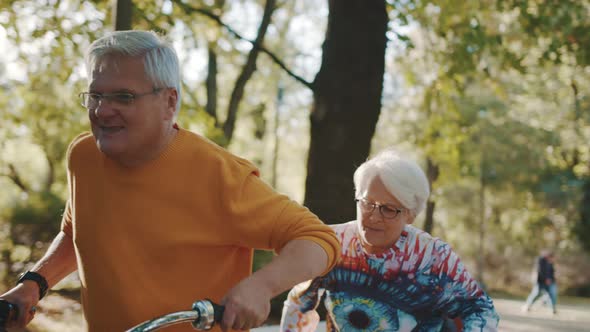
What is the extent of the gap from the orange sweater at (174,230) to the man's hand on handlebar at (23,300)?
0.88 feet

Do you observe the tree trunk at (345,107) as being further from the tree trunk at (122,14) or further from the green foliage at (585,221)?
the green foliage at (585,221)

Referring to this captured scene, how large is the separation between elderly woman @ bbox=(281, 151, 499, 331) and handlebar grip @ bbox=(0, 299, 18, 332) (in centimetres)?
123

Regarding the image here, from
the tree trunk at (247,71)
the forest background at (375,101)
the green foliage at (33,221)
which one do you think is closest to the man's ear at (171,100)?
the forest background at (375,101)

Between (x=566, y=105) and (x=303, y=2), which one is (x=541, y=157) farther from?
(x=303, y=2)

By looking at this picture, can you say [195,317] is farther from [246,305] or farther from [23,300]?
[23,300]

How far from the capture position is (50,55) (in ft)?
29.5

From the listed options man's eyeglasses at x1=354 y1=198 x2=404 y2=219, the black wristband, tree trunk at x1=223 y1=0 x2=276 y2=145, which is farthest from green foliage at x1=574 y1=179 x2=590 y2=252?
the black wristband

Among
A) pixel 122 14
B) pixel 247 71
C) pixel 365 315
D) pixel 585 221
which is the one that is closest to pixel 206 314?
pixel 365 315

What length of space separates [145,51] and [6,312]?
0.90 metres

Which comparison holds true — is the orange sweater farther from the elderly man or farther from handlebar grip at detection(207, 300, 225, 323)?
handlebar grip at detection(207, 300, 225, 323)

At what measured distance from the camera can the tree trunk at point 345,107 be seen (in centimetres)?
611

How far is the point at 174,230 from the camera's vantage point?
198cm

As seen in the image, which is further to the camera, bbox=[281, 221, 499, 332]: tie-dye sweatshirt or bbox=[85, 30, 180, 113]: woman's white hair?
bbox=[281, 221, 499, 332]: tie-dye sweatshirt

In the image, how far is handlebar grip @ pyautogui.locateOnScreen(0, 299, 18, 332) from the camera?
2.12m
